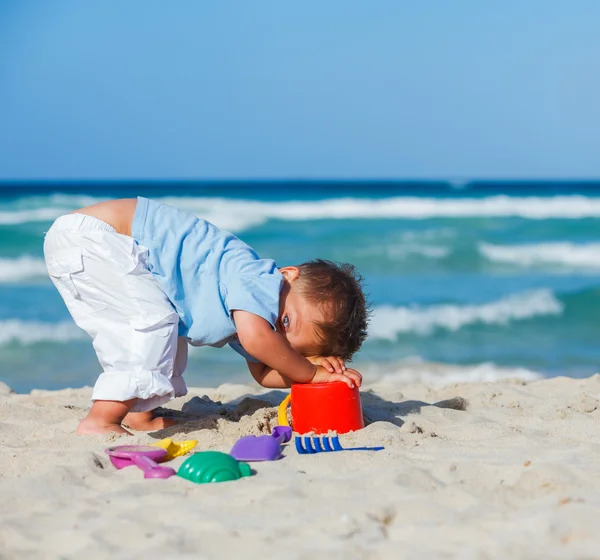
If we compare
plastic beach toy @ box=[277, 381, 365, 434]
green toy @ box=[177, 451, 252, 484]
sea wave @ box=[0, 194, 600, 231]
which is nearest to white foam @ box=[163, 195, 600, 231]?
sea wave @ box=[0, 194, 600, 231]

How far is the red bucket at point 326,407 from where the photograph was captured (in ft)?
9.71

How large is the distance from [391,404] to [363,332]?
67cm

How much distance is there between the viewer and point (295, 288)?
313cm

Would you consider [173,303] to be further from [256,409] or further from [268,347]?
[256,409]

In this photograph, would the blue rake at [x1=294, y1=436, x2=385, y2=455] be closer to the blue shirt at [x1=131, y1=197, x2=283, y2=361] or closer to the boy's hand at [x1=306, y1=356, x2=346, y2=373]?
the boy's hand at [x1=306, y1=356, x2=346, y2=373]

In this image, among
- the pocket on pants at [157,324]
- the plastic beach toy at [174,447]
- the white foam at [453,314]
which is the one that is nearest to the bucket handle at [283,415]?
the plastic beach toy at [174,447]

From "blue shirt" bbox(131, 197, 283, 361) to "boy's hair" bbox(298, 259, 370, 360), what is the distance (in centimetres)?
14

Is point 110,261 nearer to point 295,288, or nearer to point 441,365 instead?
point 295,288

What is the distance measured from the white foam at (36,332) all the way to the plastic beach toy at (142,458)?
3.94 meters

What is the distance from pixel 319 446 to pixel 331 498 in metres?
0.53

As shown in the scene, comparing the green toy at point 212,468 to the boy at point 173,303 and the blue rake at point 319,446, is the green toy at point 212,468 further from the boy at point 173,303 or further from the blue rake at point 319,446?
the boy at point 173,303

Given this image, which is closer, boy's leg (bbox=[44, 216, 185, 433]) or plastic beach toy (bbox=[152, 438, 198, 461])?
plastic beach toy (bbox=[152, 438, 198, 461])

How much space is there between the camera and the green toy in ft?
7.79

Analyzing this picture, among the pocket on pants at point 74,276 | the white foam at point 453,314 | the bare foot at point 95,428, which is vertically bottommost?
the white foam at point 453,314
